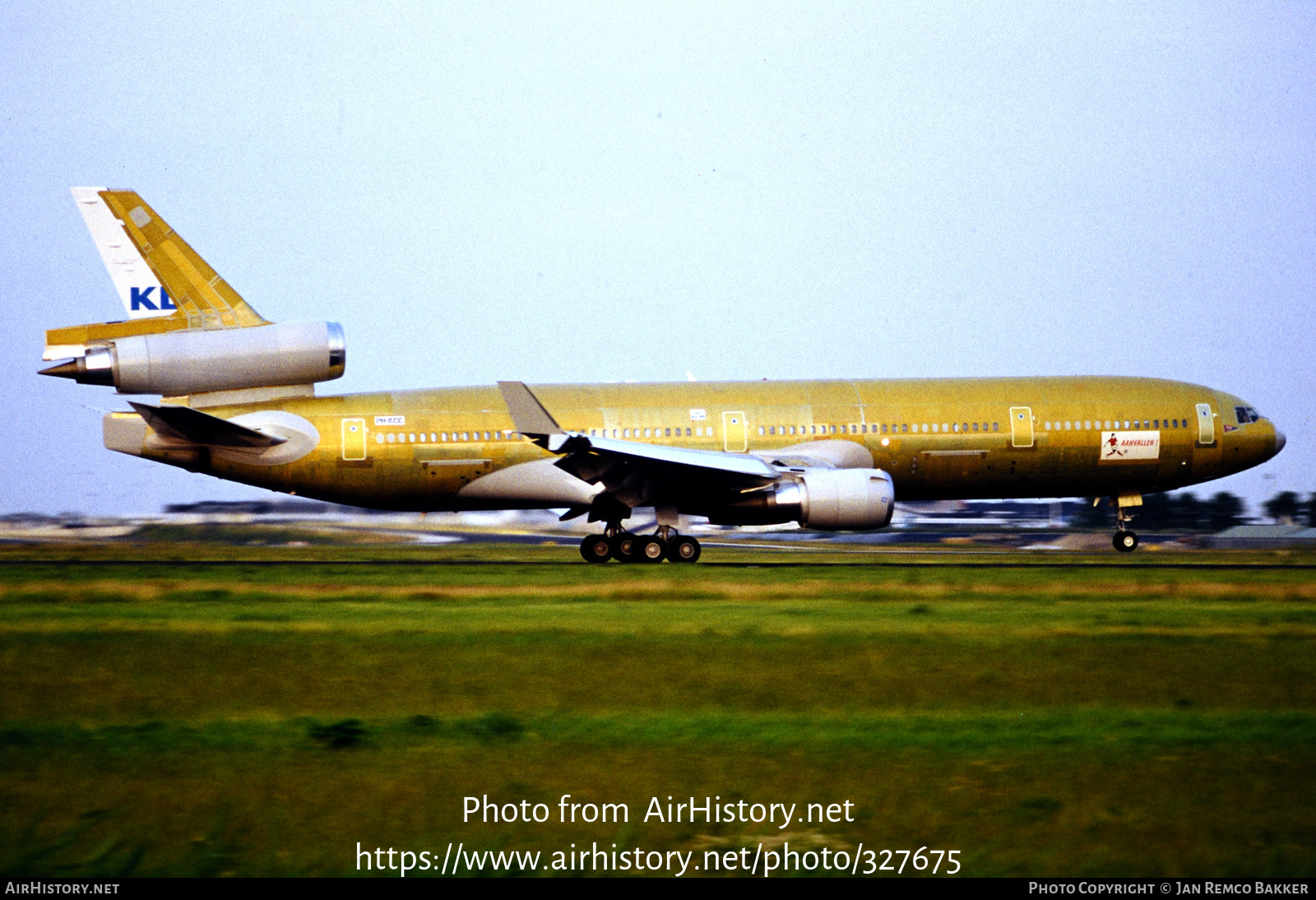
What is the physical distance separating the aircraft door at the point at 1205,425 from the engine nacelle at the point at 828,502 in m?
9.08

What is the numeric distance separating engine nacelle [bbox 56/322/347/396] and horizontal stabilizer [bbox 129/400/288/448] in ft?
3.29

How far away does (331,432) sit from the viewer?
2770cm

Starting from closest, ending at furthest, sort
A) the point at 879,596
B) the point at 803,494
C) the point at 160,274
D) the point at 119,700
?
the point at 119,700 < the point at 879,596 < the point at 803,494 < the point at 160,274

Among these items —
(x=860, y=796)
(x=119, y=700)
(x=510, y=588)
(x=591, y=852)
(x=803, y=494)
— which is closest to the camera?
(x=591, y=852)

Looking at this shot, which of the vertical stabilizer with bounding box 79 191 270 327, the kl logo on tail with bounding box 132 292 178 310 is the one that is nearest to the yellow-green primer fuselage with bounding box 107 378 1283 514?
the vertical stabilizer with bounding box 79 191 270 327

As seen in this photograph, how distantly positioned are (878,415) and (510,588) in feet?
35.3

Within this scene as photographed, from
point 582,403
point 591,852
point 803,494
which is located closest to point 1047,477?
point 803,494

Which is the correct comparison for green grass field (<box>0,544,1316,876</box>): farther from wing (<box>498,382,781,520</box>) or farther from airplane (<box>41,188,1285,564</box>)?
airplane (<box>41,188,1285,564</box>)

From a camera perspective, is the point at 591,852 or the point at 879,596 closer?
the point at 591,852

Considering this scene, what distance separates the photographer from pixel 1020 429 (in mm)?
28734

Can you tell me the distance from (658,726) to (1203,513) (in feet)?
164

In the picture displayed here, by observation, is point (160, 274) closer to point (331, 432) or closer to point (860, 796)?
point (331, 432)

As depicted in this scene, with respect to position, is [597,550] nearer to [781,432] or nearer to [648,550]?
[648,550]

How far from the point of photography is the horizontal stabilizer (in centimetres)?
2550
